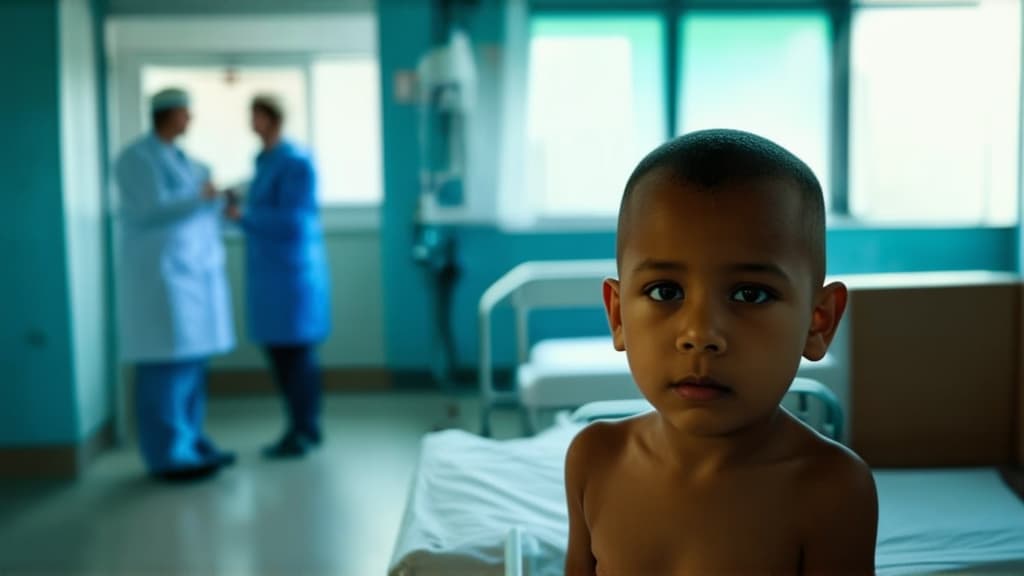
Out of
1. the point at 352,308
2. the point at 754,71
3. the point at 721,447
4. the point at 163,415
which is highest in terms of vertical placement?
the point at 754,71

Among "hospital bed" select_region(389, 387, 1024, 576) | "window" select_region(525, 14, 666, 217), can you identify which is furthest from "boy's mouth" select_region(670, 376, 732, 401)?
"window" select_region(525, 14, 666, 217)

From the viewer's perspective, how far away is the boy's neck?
0.79 m

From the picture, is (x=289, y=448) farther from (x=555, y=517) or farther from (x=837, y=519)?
(x=837, y=519)

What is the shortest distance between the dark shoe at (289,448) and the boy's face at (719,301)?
3330 mm

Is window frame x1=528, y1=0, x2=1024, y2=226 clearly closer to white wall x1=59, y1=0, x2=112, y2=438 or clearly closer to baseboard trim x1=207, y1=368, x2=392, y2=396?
baseboard trim x1=207, y1=368, x2=392, y2=396

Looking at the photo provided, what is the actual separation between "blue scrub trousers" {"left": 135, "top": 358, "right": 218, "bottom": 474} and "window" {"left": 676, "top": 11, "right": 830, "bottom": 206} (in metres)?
2.56

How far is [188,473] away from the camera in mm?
3602

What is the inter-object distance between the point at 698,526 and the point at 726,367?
0.55 ft

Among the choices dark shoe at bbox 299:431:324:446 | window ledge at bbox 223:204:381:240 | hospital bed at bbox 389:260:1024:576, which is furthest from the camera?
window ledge at bbox 223:204:381:240

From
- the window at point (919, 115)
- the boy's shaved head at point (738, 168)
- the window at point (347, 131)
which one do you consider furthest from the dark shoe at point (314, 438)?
the boy's shaved head at point (738, 168)

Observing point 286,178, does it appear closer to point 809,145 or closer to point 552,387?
point 552,387

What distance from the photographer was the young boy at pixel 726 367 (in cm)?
70

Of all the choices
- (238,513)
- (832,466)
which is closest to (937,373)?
(832,466)

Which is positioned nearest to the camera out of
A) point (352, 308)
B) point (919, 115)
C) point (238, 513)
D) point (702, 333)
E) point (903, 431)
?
point (702, 333)
